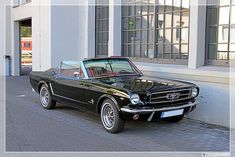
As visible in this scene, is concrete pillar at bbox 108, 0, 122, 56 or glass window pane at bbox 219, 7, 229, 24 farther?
concrete pillar at bbox 108, 0, 122, 56

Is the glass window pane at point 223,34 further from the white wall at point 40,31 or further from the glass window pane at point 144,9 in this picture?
the white wall at point 40,31

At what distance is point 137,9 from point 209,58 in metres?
3.57

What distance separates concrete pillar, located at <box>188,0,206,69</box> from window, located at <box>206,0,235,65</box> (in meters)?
0.15

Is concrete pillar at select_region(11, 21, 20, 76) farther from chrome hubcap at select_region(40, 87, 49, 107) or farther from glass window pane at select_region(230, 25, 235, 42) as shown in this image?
glass window pane at select_region(230, 25, 235, 42)

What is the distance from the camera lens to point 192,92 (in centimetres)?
726

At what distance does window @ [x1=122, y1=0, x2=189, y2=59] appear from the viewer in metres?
9.59

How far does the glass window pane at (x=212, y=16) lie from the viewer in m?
8.45

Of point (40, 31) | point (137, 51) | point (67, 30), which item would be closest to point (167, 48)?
point (137, 51)

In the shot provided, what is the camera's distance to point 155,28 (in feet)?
34.3

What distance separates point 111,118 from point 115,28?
17.6 feet

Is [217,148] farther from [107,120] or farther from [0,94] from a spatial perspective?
[0,94]

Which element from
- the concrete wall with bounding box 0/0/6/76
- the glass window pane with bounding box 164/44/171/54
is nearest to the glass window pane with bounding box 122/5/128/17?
the glass window pane with bounding box 164/44/171/54

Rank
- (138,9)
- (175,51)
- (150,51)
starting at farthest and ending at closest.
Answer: (138,9), (150,51), (175,51)

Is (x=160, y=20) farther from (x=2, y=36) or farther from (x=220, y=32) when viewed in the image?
(x=2, y=36)
